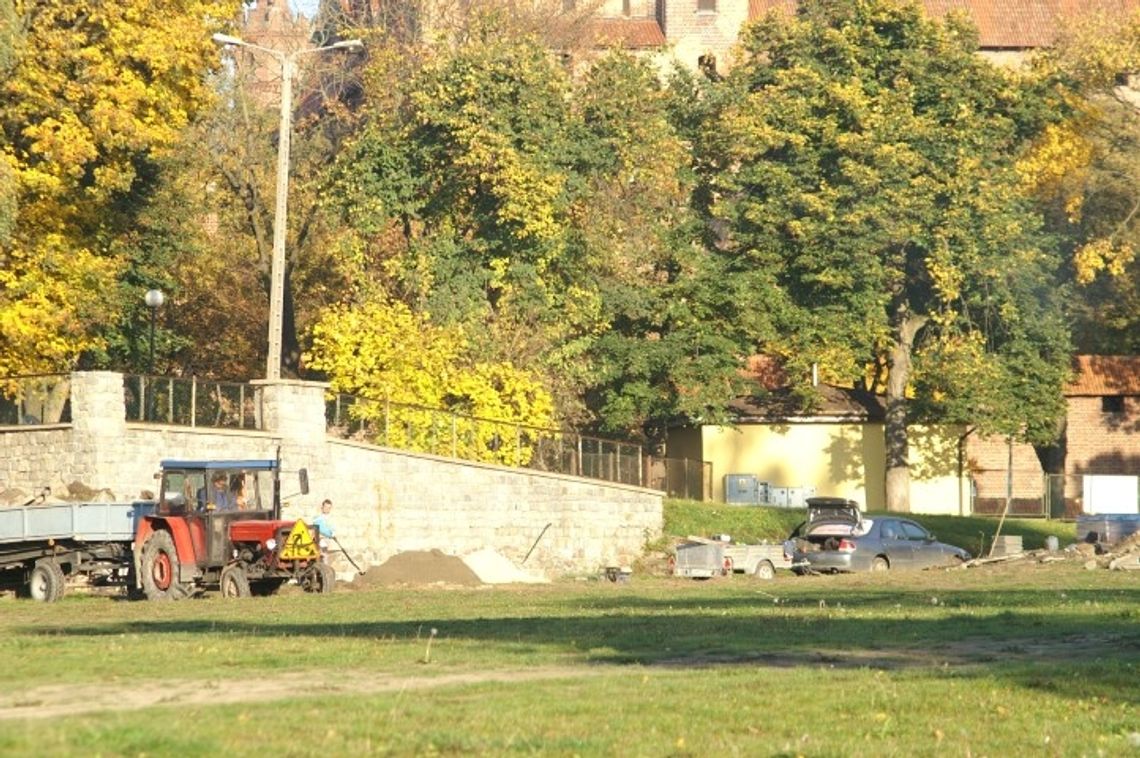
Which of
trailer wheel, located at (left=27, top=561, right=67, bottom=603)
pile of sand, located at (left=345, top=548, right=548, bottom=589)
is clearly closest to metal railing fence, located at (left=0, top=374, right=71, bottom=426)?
trailer wheel, located at (left=27, top=561, right=67, bottom=603)

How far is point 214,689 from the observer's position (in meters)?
17.1

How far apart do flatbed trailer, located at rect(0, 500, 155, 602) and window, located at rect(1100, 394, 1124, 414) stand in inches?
1955

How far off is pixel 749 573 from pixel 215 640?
86.6 feet

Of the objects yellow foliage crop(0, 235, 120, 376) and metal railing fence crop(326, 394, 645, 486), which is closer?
yellow foliage crop(0, 235, 120, 376)

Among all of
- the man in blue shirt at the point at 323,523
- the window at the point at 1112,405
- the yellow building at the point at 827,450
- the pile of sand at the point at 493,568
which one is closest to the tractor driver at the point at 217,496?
the man in blue shirt at the point at 323,523

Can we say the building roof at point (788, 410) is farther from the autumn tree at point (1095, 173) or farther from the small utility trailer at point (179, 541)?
the small utility trailer at point (179, 541)

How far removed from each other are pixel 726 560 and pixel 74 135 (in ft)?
57.7

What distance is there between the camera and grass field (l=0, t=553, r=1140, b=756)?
14414 mm

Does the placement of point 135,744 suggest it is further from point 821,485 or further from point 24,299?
point 821,485

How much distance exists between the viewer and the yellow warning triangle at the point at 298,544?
3694 centimetres

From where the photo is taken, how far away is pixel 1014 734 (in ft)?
50.3

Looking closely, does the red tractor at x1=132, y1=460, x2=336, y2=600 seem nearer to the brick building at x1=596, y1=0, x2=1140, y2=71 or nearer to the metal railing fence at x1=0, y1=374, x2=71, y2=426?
the metal railing fence at x1=0, y1=374, x2=71, y2=426

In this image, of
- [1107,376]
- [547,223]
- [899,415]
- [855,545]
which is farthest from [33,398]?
[1107,376]

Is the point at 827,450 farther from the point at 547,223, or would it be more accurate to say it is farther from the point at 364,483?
the point at 364,483
